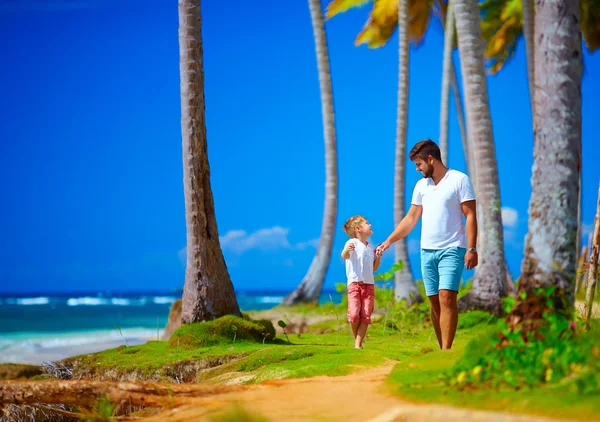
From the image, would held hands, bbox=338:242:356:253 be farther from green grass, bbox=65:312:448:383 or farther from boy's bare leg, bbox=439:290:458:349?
boy's bare leg, bbox=439:290:458:349

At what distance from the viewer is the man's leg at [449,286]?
642 centimetres

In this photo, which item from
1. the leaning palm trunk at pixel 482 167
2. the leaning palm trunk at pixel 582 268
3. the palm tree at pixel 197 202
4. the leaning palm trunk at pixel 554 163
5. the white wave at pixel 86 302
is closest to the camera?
the leaning palm trunk at pixel 554 163

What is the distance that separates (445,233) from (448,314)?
30.7 inches

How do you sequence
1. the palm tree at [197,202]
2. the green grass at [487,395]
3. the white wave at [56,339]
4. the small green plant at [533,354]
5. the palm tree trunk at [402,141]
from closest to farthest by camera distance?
the green grass at [487,395] → the small green plant at [533,354] → the palm tree at [197,202] → the palm tree trunk at [402,141] → the white wave at [56,339]

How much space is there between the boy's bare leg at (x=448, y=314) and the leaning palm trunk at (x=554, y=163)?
1.34 m

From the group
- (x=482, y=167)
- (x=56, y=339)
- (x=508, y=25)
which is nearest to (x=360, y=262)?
(x=482, y=167)

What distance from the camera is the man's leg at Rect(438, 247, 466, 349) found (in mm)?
6418

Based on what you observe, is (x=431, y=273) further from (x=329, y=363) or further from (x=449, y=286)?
(x=329, y=363)

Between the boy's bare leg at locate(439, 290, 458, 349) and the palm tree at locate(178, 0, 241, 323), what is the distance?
3.78 meters

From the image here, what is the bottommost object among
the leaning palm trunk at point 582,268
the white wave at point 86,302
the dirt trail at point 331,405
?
the white wave at point 86,302

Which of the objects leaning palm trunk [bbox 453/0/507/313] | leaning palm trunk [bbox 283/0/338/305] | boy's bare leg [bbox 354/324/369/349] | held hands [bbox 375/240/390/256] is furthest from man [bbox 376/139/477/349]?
leaning palm trunk [bbox 283/0/338/305]

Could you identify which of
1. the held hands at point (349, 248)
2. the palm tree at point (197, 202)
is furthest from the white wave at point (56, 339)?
the held hands at point (349, 248)

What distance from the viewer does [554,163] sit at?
509cm

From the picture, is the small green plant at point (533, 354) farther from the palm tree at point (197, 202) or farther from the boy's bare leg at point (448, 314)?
the palm tree at point (197, 202)
